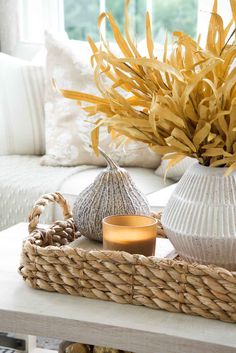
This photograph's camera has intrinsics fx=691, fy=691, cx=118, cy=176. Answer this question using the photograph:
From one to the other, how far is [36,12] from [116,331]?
2.71 meters

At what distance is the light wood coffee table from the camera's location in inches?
41.9

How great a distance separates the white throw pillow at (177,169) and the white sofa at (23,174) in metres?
0.02

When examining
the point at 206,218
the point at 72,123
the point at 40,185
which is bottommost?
the point at 40,185

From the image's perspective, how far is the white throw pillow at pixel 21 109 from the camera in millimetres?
2826

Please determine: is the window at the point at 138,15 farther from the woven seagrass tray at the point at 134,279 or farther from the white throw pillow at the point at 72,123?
the woven seagrass tray at the point at 134,279

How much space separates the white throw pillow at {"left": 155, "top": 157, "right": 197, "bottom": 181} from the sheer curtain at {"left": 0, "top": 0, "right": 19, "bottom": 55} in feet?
4.33

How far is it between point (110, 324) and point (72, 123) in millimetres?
1602

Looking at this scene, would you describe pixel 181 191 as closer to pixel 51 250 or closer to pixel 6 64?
pixel 51 250

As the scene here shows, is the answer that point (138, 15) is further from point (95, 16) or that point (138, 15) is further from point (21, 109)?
point (21, 109)

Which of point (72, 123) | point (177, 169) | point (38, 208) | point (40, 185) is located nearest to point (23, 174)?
point (40, 185)

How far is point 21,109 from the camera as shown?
9.27 feet

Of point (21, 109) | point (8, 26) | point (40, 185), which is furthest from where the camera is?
point (8, 26)

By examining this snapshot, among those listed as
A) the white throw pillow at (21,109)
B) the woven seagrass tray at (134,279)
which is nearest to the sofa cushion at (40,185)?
the white throw pillow at (21,109)

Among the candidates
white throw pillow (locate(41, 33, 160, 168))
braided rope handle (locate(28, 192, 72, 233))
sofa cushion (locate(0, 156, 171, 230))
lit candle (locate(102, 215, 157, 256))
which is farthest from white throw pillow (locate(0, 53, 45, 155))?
lit candle (locate(102, 215, 157, 256))
